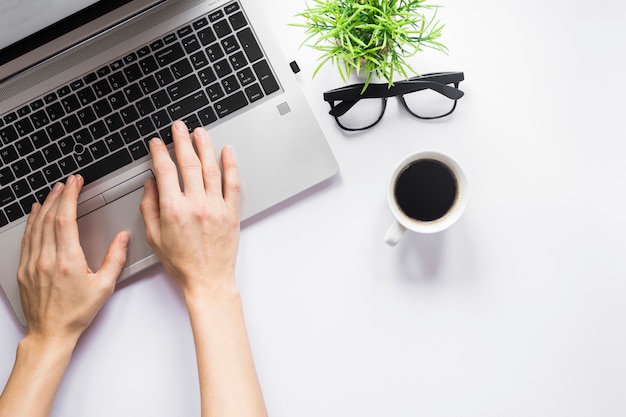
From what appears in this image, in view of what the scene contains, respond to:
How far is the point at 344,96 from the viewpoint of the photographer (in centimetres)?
78

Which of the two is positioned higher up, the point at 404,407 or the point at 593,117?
the point at 593,117

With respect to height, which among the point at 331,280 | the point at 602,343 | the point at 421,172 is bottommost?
the point at 602,343

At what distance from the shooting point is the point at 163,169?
2.40 feet

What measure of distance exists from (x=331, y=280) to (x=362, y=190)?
0.48 ft

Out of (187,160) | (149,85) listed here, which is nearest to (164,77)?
(149,85)

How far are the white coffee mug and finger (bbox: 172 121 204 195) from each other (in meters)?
0.28

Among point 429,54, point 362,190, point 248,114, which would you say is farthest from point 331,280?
point 429,54

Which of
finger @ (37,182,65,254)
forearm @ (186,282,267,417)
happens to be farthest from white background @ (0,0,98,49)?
forearm @ (186,282,267,417)

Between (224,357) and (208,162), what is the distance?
0.28 m

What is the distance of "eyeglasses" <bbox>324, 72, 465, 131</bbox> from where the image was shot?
77 centimetres

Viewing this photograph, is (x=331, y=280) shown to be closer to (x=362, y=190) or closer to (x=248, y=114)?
(x=362, y=190)

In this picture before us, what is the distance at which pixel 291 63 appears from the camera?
77 cm

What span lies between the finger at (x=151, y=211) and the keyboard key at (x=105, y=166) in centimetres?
5

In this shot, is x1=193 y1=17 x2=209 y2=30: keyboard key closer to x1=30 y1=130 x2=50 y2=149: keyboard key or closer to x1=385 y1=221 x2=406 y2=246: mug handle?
x1=30 y1=130 x2=50 y2=149: keyboard key
